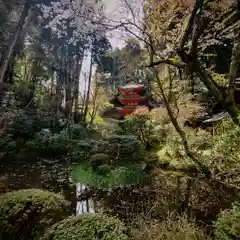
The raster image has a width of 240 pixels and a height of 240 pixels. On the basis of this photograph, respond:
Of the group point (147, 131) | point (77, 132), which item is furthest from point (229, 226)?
point (77, 132)

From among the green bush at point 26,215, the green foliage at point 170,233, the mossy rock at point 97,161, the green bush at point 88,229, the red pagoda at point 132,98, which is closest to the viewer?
the green bush at point 88,229

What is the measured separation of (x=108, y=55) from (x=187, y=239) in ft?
66.4

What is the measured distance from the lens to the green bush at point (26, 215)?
3.30 meters


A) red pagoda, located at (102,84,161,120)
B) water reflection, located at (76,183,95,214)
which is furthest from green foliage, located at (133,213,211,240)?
red pagoda, located at (102,84,161,120)

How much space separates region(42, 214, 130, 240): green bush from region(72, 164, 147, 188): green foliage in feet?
15.8

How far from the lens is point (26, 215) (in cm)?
333

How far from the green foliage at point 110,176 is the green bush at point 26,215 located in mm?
4465

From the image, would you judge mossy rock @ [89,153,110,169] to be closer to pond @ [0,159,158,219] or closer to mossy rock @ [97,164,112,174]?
mossy rock @ [97,164,112,174]

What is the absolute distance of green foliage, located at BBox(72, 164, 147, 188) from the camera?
8.16 metres

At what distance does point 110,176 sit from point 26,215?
5456 millimetres

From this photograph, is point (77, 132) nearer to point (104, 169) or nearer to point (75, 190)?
point (104, 169)

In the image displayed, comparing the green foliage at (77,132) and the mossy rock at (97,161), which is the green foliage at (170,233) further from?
the green foliage at (77,132)

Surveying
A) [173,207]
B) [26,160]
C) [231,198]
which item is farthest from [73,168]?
[231,198]

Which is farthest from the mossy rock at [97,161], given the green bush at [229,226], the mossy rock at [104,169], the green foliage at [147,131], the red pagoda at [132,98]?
the red pagoda at [132,98]
